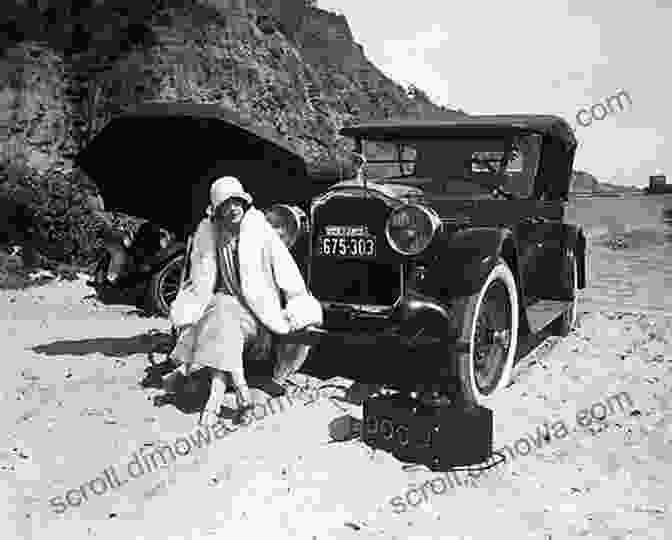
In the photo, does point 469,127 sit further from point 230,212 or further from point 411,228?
point 230,212

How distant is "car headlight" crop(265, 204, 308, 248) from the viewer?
548 centimetres

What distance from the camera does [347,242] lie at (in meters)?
5.27

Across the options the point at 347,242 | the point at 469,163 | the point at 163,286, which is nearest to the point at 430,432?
the point at 347,242

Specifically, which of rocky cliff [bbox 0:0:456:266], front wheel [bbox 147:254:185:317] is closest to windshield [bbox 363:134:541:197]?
front wheel [bbox 147:254:185:317]

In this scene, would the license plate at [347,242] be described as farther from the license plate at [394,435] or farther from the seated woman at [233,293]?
the license plate at [394,435]

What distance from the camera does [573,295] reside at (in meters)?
7.46

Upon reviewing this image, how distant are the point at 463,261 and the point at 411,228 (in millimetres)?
402

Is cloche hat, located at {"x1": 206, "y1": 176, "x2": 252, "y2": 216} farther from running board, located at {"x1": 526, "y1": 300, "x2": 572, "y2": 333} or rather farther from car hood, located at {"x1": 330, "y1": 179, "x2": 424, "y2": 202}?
running board, located at {"x1": 526, "y1": 300, "x2": 572, "y2": 333}

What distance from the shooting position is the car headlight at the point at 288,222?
216 inches

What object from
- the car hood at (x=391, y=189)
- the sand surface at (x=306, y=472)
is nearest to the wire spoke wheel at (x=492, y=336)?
the sand surface at (x=306, y=472)

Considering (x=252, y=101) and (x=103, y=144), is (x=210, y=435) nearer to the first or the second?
(x=103, y=144)

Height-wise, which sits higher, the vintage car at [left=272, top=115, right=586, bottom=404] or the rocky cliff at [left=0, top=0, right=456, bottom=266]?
the rocky cliff at [left=0, top=0, right=456, bottom=266]

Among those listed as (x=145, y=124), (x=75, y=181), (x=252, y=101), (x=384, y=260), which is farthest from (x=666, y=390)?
(x=252, y=101)

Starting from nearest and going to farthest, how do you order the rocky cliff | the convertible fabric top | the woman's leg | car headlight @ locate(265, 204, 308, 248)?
the woman's leg < car headlight @ locate(265, 204, 308, 248) < the convertible fabric top < the rocky cliff
